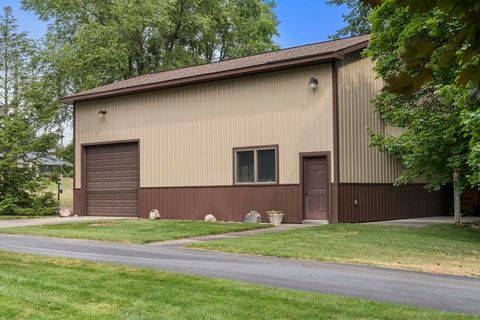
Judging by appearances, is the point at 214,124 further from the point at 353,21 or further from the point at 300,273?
the point at 353,21

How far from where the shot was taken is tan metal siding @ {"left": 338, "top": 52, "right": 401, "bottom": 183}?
17.6m

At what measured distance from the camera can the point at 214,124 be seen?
2006 cm

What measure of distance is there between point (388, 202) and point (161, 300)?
14.0 metres

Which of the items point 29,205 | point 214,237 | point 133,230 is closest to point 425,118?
point 214,237

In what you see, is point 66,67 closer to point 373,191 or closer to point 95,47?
point 95,47

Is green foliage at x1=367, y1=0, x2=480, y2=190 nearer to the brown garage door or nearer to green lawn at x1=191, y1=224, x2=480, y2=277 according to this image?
green lawn at x1=191, y1=224, x2=480, y2=277

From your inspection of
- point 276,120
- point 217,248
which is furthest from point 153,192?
point 217,248

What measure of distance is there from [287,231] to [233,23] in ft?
84.1

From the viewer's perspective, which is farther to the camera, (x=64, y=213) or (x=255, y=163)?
(x=64, y=213)

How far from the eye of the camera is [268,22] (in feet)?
131

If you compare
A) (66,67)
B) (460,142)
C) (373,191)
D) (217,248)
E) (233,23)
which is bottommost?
(217,248)

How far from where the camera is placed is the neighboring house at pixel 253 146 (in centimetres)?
1766

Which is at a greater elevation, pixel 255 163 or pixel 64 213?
pixel 255 163

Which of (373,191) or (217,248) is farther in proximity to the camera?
(373,191)
